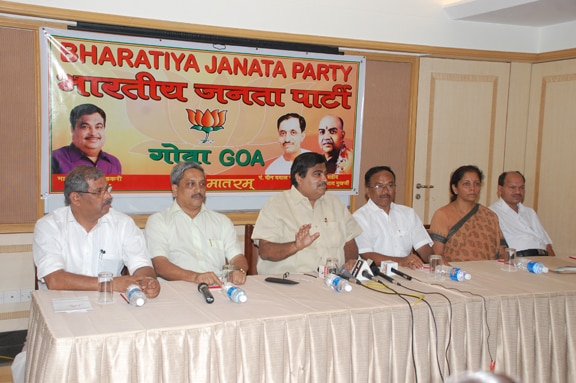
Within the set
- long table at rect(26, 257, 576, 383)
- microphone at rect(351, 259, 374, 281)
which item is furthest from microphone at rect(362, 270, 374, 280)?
long table at rect(26, 257, 576, 383)

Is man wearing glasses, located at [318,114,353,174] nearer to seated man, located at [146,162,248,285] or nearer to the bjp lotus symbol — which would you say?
the bjp lotus symbol

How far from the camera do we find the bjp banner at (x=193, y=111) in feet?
13.3

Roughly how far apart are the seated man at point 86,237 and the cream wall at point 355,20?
172cm

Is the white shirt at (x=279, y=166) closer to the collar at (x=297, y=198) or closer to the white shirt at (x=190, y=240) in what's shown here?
the collar at (x=297, y=198)

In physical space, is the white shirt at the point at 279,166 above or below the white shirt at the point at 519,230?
above

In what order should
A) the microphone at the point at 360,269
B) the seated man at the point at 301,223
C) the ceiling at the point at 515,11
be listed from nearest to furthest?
the microphone at the point at 360,269 → the seated man at the point at 301,223 → the ceiling at the point at 515,11

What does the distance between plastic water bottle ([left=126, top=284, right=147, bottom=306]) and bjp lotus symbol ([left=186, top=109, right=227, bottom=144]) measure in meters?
2.23

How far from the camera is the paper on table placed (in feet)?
7.34

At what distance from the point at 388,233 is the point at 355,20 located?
6.48 feet

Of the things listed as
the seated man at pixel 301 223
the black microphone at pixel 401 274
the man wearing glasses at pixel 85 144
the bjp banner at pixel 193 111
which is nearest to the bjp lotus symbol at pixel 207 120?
the bjp banner at pixel 193 111

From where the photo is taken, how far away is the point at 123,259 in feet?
9.98

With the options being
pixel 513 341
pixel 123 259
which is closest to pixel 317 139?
pixel 123 259

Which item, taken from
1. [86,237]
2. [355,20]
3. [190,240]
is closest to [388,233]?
[190,240]

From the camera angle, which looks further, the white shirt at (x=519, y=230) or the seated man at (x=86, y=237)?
the white shirt at (x=519, y=230)
